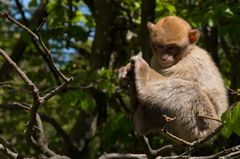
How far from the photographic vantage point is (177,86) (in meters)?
5.75

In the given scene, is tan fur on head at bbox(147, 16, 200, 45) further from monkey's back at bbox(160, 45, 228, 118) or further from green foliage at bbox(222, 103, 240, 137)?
green foliage at bbox(222, 103, 240, 137)

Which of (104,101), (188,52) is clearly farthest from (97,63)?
(188,52)

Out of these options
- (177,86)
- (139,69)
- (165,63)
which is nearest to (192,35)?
(165,63)

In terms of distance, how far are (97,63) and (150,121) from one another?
9.64 ft

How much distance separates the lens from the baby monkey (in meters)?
5.66

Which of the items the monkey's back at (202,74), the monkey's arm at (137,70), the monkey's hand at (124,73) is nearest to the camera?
the monkey's hand at (124,73)

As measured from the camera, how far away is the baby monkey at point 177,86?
18.6 ft

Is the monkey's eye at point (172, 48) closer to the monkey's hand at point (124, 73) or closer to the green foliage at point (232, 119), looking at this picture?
the monkey's hand at point (124, 73)

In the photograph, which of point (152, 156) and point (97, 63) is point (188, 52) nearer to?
point (152, 156)

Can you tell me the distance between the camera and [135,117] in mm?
5785

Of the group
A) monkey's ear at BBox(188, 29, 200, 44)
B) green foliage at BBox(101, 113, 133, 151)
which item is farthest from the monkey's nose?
green foliage at BBox(101, 113, 133, 151)

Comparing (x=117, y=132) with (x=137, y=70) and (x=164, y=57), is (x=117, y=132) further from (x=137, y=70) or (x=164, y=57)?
(x=137, y=70)

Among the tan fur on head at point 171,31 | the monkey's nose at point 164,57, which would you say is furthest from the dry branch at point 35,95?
the tan fur on head at point 171,31

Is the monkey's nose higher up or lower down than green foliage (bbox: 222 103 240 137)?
higher up
